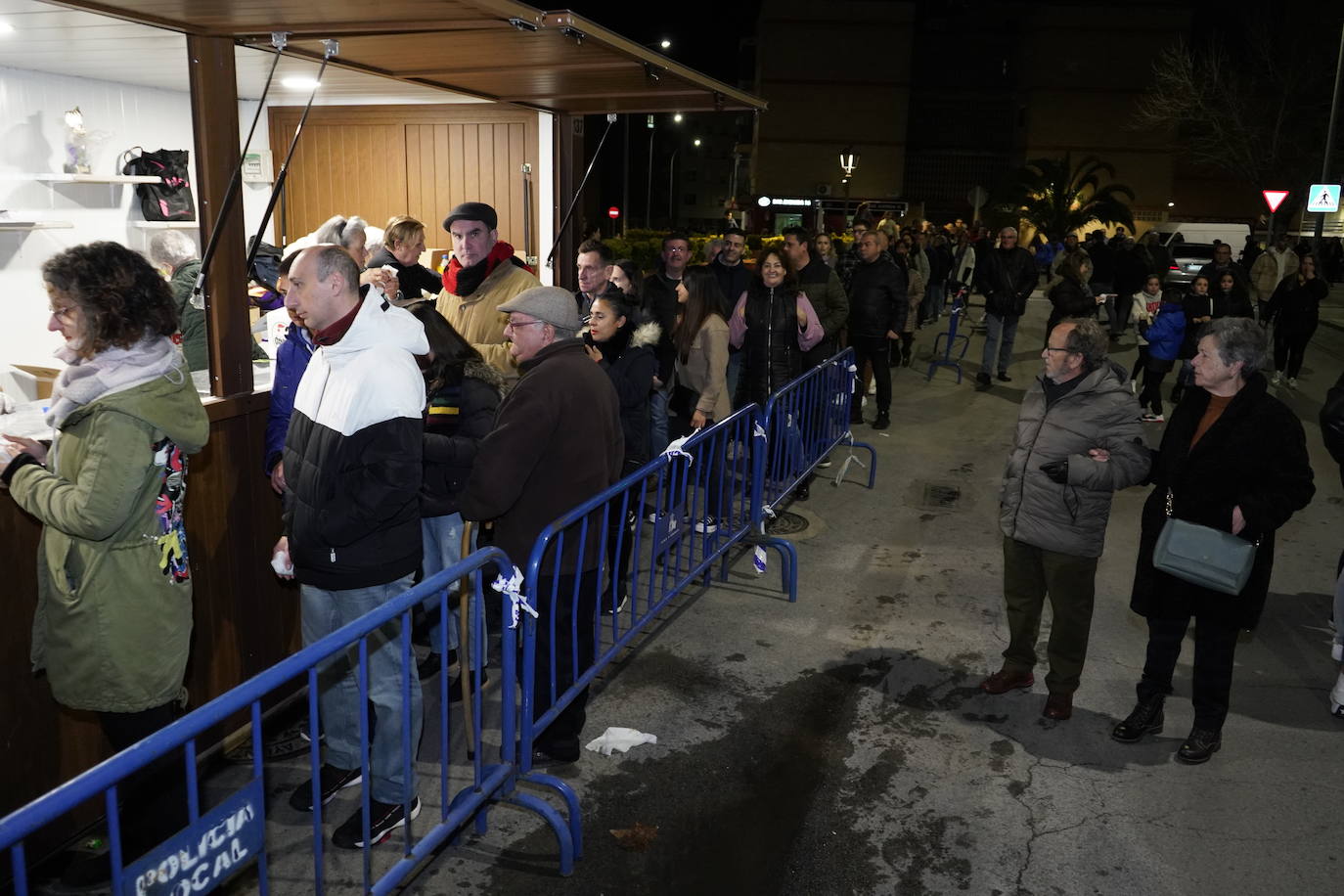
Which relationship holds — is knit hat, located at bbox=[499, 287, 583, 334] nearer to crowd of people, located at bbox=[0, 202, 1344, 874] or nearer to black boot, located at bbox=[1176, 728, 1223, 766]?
crowd of people, located at bbox=[0, 202, 1344, 874]

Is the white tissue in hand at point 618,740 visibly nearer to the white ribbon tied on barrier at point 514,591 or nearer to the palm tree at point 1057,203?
the white ribbon tied on barrier at point 514,591

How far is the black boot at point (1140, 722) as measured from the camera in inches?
189

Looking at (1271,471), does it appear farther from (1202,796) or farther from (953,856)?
(953,856)

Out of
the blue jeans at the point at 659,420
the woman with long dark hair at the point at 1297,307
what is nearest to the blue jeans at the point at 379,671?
the blue jeans at the point at 659,420

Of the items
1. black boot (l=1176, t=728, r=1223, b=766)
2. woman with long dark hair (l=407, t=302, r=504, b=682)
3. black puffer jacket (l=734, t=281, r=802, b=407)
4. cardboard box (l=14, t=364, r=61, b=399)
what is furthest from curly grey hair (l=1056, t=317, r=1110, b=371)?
cardboard box (l=14, t=364, r=61, b=399)

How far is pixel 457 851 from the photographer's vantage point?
3.85 metres

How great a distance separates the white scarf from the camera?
3.12 m

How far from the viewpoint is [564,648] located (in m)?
4.30

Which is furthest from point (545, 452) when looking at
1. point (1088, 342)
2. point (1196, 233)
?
point (1196, 233)

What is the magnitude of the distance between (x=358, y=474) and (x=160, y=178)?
19.0ft

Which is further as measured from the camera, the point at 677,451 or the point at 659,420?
the point at 659,420

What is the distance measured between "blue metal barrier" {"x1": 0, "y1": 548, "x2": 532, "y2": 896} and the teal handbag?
281 cm

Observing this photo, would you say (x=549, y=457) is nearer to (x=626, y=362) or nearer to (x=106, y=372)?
(x=106, y=372)

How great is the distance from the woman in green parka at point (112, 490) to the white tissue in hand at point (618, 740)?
181 cm
